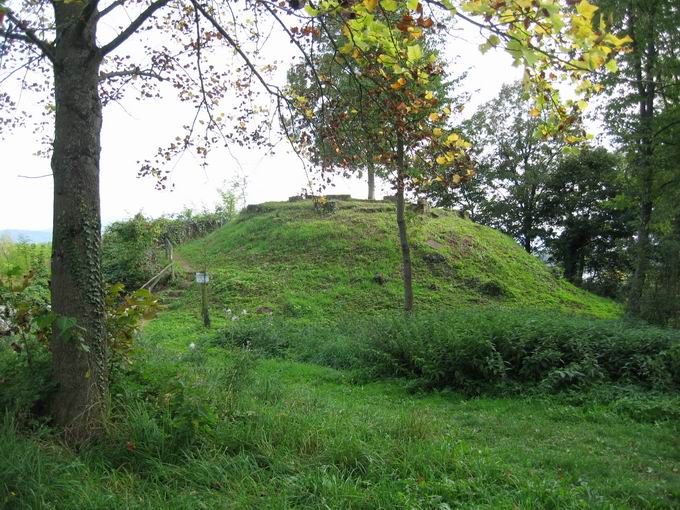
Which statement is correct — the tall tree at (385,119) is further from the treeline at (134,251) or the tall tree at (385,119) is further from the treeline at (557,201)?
the treeline at (557,201)

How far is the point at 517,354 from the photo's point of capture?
6.97 meters

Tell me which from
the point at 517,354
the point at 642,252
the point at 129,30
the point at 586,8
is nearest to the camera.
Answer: the point at 586,8

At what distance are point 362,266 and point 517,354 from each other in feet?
36.8

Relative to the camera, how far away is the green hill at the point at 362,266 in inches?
618

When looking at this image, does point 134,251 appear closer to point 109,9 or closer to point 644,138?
point 109,9

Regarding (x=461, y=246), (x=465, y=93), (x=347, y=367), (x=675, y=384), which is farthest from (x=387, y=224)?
(x=675, y=384)

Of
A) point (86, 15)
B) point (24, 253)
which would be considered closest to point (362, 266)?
point (24, 253)

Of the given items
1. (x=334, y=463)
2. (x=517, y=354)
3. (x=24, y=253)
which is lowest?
(x=334, y=463)

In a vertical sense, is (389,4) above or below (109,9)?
below

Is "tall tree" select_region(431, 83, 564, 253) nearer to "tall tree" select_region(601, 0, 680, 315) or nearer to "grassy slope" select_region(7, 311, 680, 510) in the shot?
"tall tree" select_region(601, 0, 680, 315)

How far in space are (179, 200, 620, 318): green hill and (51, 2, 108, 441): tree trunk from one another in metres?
10.4

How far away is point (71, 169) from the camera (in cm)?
395

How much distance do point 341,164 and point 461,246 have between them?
16.3 m

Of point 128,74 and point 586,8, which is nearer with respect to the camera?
point 586,8
